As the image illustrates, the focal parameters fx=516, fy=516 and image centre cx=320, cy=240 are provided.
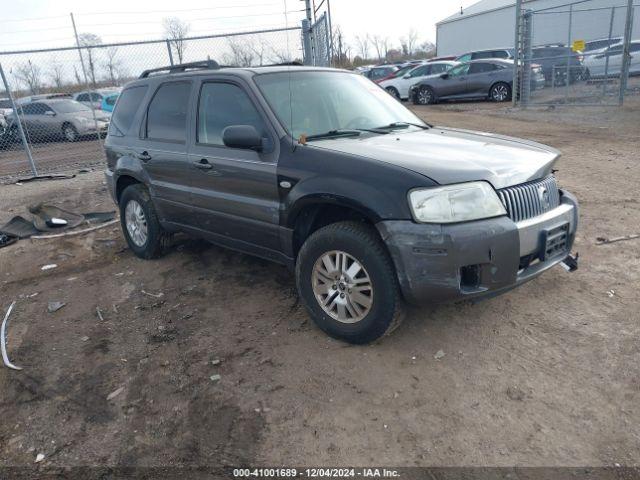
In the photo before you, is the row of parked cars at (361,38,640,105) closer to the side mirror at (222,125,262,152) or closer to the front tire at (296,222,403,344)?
the side mirror at (222,125,262,152)

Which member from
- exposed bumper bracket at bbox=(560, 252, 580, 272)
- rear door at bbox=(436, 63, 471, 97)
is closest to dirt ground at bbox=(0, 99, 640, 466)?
exposed bumper bracket at bbox=(560, 252, 580, 272)

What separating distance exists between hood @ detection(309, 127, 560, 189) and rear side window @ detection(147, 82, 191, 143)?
153cm

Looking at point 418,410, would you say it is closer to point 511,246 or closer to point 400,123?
point 511,246

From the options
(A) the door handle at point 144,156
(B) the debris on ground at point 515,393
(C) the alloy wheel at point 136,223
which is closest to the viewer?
(B) the debris on ground at point 515,393

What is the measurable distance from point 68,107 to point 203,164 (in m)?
14.4

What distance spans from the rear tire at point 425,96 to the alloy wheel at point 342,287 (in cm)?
1772

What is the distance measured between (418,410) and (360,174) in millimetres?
1431

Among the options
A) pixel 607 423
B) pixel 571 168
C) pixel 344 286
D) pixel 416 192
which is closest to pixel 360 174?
pixel 416 192

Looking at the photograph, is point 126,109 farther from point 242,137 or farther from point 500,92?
point 500,92

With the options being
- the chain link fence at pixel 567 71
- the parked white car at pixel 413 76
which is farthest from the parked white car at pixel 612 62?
the parked white car at pixel 413 76

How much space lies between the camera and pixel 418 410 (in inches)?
112

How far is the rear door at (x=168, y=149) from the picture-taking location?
461 cm

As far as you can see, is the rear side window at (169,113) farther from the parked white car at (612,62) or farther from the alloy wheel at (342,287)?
the parked white car at (612,62)

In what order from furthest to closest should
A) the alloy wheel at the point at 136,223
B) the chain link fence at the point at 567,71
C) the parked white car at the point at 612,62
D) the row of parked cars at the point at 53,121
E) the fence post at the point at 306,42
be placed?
1. the parked white car at the point at 612,62
2. the row of parked cars at the point at 53,121
3. the chain link fence at the point at 567,71
4. the fence post at the point at 306,42
5. the alloy wheel at the point at 136,223
